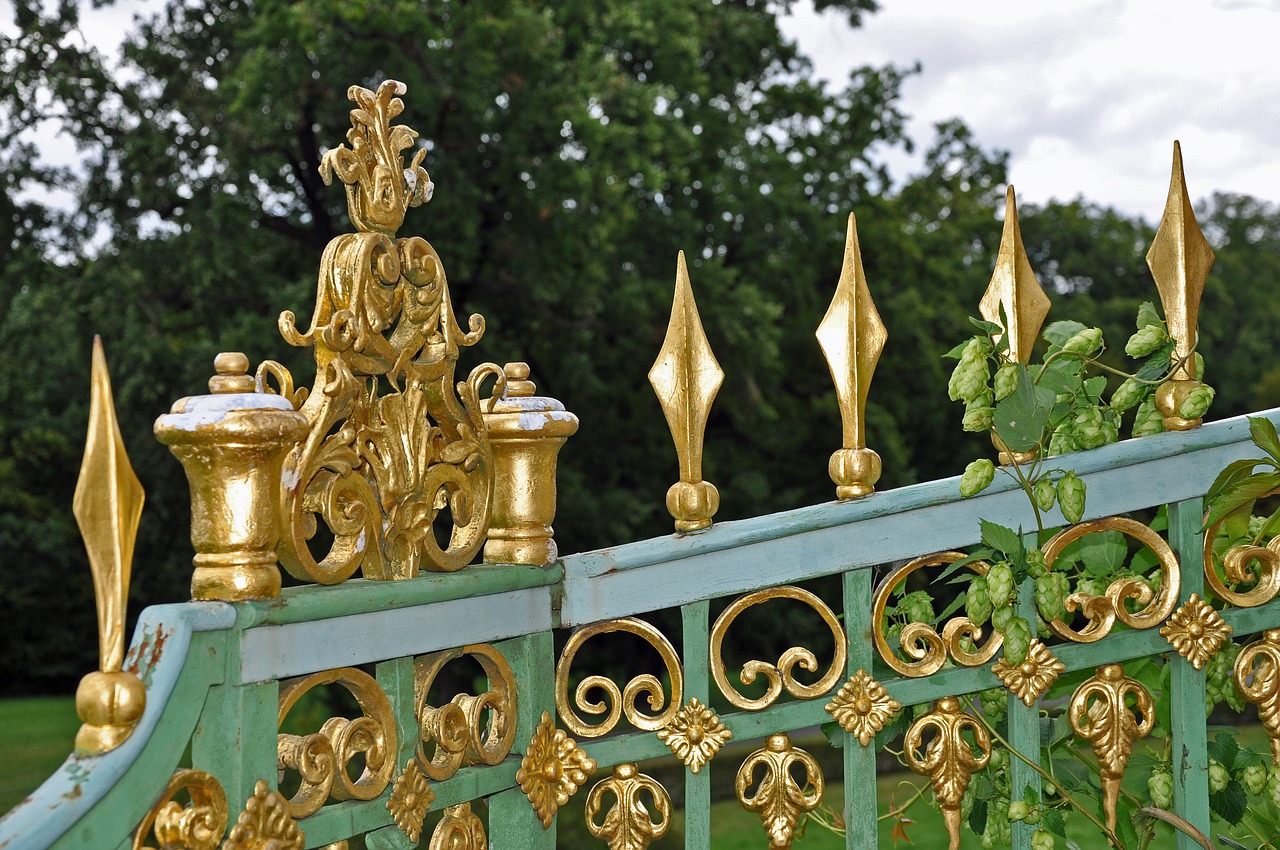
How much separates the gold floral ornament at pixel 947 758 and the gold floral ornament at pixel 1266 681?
16.5 inches

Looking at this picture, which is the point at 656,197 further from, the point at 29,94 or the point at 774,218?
the point at 29,94

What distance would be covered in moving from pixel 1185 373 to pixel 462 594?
1.05 metres

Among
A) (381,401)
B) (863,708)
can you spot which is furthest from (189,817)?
(863,708)

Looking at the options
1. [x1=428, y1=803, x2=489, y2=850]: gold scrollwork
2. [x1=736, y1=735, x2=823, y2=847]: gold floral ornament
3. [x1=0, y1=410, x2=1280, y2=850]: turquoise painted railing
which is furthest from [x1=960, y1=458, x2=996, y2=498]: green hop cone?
[x1=428, y1=803, x2=489, y2=850]: gold scrollwork

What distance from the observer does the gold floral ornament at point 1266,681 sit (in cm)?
168

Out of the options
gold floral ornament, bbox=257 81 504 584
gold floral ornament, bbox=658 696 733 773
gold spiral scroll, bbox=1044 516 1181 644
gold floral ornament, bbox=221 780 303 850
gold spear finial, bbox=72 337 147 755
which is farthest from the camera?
gold spiral scroll, bbox=1044 516 1181 644

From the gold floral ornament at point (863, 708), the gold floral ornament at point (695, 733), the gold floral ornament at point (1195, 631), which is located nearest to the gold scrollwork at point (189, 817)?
the gold floral ornament at point (695, 733)

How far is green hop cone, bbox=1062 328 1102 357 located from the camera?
168 centimetres

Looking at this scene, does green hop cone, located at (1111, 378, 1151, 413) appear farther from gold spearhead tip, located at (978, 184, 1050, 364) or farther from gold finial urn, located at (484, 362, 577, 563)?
gold finial urn, located at (484, 362, 577, 563)

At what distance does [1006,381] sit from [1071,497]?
17 centimetres

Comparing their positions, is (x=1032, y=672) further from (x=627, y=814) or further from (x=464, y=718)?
(x=464, y=718)

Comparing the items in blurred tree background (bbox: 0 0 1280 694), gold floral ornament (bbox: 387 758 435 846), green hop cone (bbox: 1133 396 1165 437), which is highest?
blurred tree background (bbox: 0 0 1280 694)

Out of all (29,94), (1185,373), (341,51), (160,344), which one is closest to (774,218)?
(341,51)

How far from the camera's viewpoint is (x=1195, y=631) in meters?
1.64
